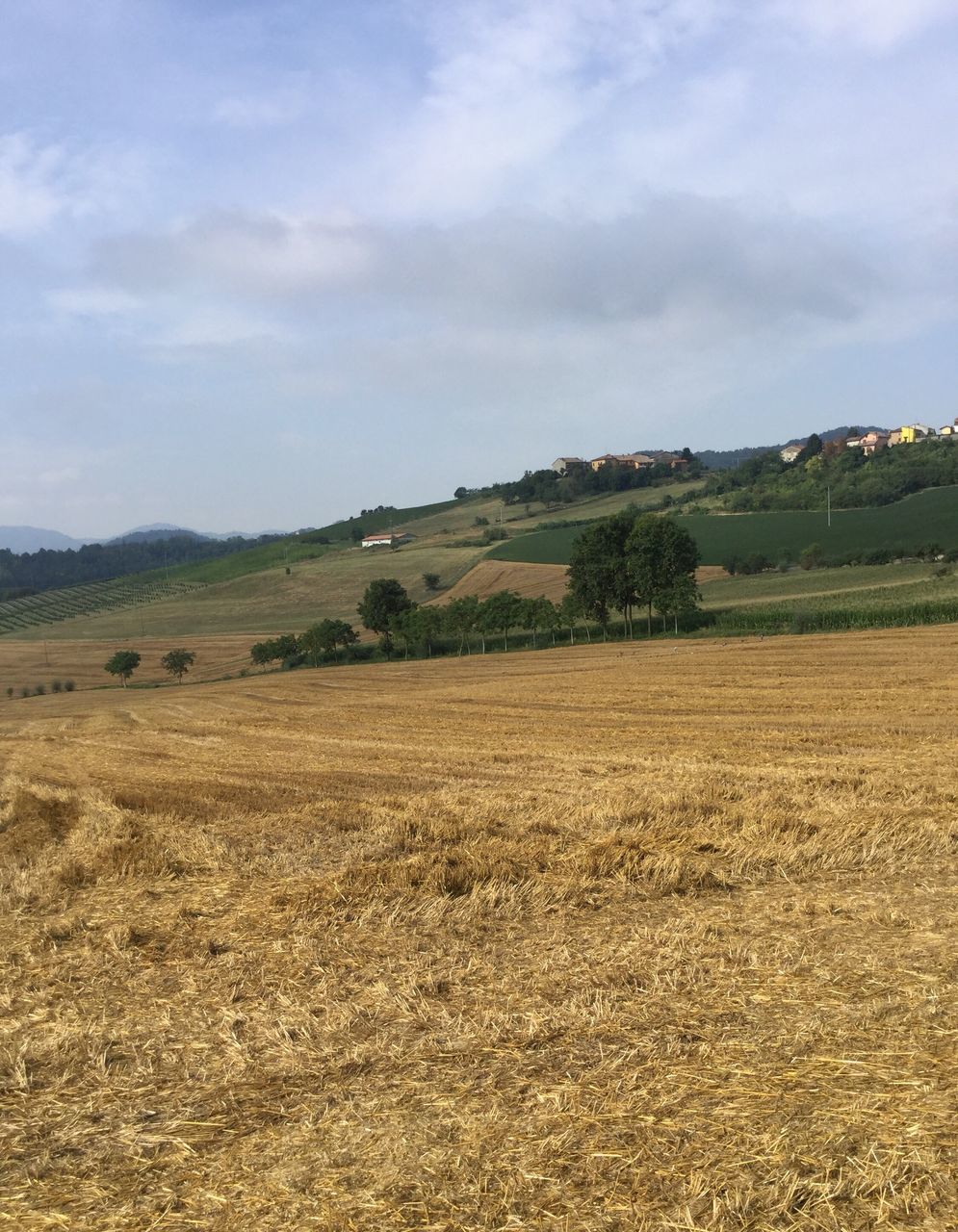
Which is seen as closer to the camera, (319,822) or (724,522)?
(319,822)

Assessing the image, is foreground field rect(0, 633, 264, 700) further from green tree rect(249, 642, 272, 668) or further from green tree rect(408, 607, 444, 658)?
green tree rect(408, 607, 444, 658)

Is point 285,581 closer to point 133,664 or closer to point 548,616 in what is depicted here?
point 133,664

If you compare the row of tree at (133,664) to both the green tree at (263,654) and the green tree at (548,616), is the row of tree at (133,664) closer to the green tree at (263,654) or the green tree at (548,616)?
the green tree at (263,654)

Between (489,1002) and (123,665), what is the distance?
79.1 meters

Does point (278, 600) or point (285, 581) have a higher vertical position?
point (285, 581)

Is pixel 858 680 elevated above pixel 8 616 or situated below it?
below

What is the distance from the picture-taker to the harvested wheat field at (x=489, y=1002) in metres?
4.10

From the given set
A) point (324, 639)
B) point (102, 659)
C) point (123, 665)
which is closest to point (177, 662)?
point (123, 665)

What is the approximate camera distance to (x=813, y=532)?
95812 mm

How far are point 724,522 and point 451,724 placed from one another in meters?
88.9

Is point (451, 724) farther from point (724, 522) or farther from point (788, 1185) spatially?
point (724, 522)

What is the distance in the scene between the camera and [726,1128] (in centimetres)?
439

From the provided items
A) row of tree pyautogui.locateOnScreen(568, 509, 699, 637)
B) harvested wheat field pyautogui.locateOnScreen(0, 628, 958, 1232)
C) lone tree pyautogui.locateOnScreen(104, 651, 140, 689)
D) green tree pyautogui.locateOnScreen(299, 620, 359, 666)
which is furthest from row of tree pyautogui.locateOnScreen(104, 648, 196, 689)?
harvested wheat field pyautogui.locateOnScreen(0, 628, 958, 1232)

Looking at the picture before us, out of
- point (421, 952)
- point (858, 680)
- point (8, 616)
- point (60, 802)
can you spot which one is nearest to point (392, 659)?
point (858, 680)
